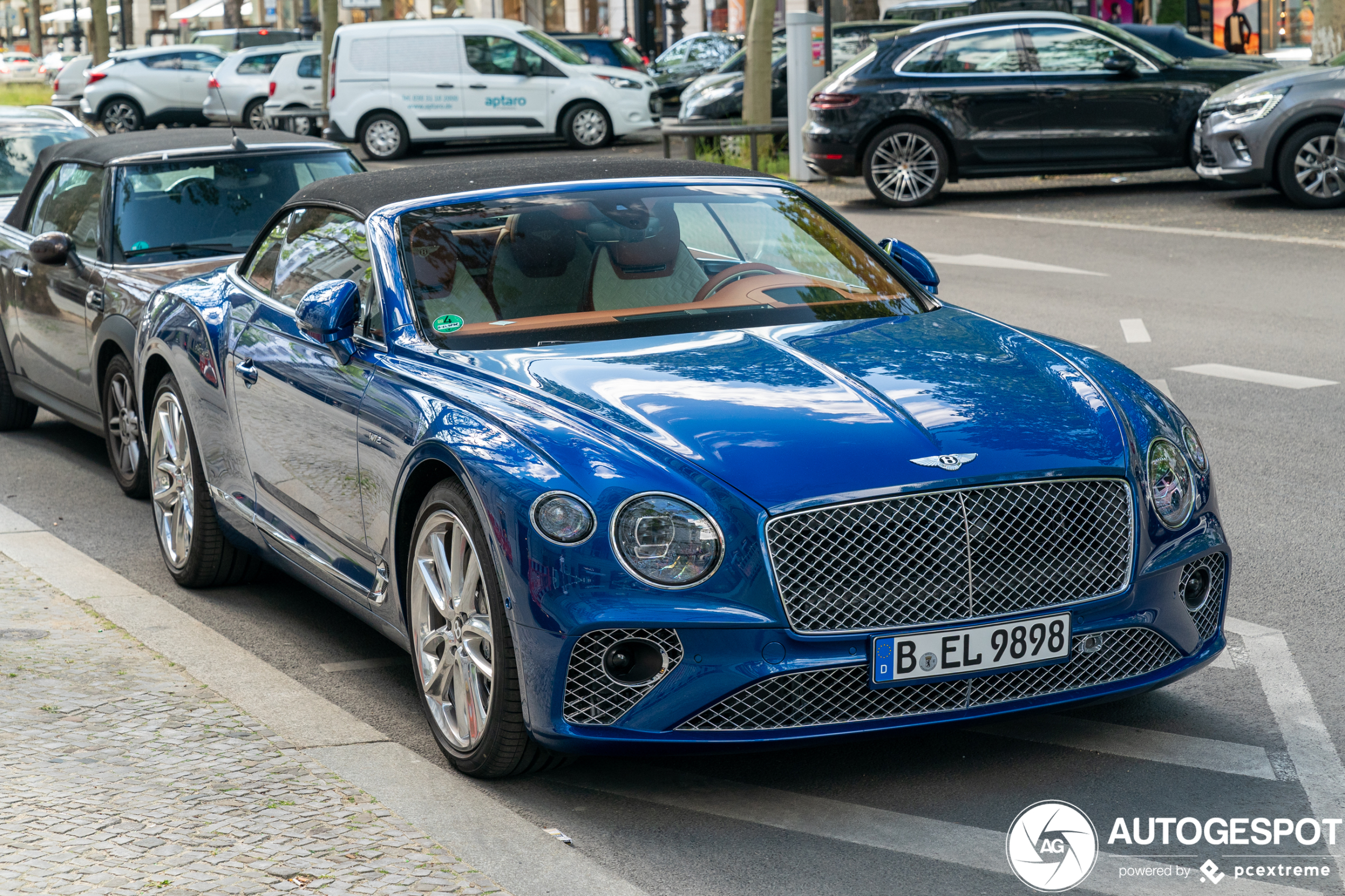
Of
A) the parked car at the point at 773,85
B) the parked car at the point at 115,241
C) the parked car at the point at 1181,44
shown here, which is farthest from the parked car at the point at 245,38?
the parked car at the point at 115,241

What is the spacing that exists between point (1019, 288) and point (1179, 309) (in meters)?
1.48

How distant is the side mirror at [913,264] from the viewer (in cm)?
587

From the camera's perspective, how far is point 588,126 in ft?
94.0

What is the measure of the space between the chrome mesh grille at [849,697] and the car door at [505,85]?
25.2 m

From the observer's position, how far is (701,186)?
5.73 m

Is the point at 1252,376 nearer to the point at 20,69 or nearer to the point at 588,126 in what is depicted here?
the point at 588,126

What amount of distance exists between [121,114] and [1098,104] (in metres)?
26.0

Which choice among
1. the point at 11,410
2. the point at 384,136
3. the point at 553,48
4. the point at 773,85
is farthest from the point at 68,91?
the point at 11,410

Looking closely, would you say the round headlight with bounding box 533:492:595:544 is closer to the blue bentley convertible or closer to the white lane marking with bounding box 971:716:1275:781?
the blue bentley convertible

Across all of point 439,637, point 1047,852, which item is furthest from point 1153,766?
point 439,637

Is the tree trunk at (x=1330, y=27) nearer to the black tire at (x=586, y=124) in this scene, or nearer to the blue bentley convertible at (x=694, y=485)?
the black tire at (x=586, y=124)

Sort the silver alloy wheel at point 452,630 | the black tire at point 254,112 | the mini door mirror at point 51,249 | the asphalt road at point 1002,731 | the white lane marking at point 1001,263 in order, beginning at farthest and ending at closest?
the black tire at point 254,112
the white lane marking at point 1001,263
the mini door mirror at point 51,249
the silver alloy wheel at point 452,630
the asphalt road at point 1002,731

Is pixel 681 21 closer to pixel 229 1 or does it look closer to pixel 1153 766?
pixel 229 1

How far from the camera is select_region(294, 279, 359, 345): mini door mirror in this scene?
16.8 ft
